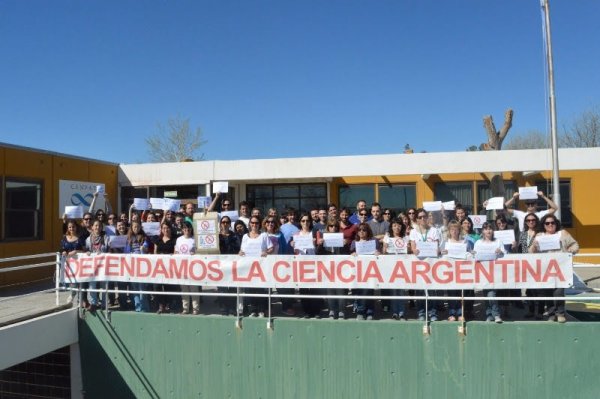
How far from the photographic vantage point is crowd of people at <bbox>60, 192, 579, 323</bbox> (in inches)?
262

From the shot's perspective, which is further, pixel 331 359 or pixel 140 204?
pixel 140 204

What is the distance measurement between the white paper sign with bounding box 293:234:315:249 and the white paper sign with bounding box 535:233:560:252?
10.8 ft

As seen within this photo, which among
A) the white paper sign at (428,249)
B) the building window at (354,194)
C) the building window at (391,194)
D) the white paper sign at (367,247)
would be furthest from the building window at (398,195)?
the white paper sign at (428,249)

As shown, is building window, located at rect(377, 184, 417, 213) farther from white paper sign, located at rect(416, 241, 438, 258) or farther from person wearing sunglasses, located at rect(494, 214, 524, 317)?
white paper sign, located at rect(416, 241, 438, 258)

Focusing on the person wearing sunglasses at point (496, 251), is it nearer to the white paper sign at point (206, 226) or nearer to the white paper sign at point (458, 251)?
the white paper sign at point (458, 251)

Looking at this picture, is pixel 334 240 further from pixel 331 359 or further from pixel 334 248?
pixel 331 359

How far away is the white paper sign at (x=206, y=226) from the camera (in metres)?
7.35

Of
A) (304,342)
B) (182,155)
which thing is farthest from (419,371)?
(182,155)

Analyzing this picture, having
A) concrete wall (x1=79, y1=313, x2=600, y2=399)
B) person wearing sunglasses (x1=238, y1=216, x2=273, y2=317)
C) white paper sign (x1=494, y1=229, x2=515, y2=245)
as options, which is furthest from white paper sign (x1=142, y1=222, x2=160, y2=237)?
Answer: white paper sign (x1=494, y1=229, x2=515, y2=245)

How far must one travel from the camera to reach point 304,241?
7.12 m

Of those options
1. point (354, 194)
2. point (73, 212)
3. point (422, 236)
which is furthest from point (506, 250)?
point (73, 212)

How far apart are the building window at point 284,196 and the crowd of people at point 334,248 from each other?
6534mm

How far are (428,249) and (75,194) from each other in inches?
393

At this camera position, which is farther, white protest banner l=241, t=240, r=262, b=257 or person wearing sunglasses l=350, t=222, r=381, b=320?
white protest banner l=241, t=240, r=262, b=257
